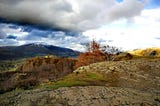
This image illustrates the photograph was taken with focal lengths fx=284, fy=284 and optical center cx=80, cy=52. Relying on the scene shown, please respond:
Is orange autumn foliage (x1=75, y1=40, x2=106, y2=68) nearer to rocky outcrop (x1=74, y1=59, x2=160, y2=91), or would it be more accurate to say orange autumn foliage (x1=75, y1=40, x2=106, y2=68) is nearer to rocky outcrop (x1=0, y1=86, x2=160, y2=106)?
rocky outcrop (x1=74, y1=59, x2=160, y2=91)

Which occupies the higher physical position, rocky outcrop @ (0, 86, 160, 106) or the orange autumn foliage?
the orange autumn foliage

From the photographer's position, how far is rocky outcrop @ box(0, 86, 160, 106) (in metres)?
29.8

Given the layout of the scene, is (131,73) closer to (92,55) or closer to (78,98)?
(78,98)

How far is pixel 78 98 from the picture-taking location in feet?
99.8

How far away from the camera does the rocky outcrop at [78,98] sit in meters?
29.8

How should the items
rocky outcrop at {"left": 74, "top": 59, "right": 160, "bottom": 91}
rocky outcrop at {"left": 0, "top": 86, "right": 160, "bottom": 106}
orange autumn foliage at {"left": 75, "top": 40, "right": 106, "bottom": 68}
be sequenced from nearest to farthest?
rocky outcrop at {"left": 0, "top": 86, "right": 160, "bottom": 106}
rocky outcrop at {"left": 74, "top": 59, "right": 160, "bottom": 91}
orange autumn foliage at {"left": 75, "top": 40, "right": 106, "bottom": 68}

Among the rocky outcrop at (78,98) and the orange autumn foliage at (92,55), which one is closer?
the rocky outcrop at (78,98)

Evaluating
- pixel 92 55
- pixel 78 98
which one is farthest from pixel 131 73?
pixel 92 55

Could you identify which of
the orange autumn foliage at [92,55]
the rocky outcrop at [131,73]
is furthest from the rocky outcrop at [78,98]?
the orange autumn foliage at [92,55]

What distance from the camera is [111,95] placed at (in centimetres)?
3186

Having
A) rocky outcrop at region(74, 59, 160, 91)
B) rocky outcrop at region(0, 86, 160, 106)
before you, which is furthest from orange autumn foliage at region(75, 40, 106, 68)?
rocky outcrop at region(0, 86, 160, 106)

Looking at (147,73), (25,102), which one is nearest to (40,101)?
(25,102)

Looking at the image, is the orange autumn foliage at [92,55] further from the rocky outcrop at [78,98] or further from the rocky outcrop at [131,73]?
the rocky outcrop at [78,98]

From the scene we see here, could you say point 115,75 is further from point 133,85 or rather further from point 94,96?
point 94,96
